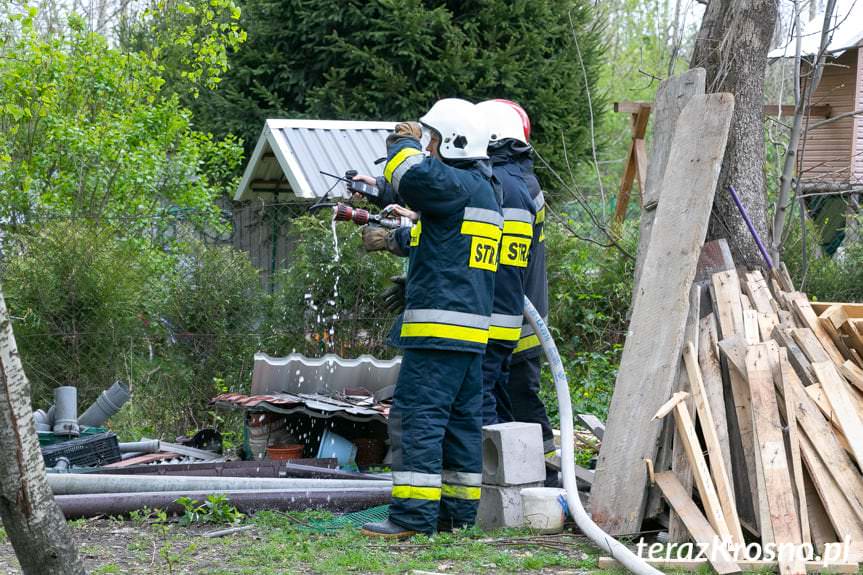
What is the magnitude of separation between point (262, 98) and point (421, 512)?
1208 centimetres

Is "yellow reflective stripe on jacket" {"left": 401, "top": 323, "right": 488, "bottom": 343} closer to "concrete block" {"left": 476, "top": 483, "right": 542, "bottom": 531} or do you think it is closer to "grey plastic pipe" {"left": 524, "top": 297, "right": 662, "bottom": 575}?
"grey plastic pipe" {"left": 524, "top": 297, "right": 662, "bottom": 575}

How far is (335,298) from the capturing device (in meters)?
8.46

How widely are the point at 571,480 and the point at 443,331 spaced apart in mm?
1044

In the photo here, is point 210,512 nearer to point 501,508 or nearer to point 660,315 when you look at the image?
point 501,508

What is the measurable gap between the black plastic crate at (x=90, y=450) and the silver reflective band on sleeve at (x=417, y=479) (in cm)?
266

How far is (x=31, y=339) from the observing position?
8352 millimetres

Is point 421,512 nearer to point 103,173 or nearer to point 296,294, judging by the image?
point 296,294

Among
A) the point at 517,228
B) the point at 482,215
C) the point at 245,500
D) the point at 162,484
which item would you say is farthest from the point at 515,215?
the point at 162,484

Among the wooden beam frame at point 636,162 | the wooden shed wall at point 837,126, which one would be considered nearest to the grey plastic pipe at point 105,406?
the wooden beam frame at point 636,162

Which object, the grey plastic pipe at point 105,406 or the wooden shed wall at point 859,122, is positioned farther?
the wooden shed wall at point 859,122

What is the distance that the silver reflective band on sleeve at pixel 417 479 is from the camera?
17.6 ft

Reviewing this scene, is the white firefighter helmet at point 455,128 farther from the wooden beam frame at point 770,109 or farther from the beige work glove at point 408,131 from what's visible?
the wooden beam frame at point 770,109

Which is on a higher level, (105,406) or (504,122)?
(504,122)

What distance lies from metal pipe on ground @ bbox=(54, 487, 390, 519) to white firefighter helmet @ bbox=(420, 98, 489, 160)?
6.99 ft
